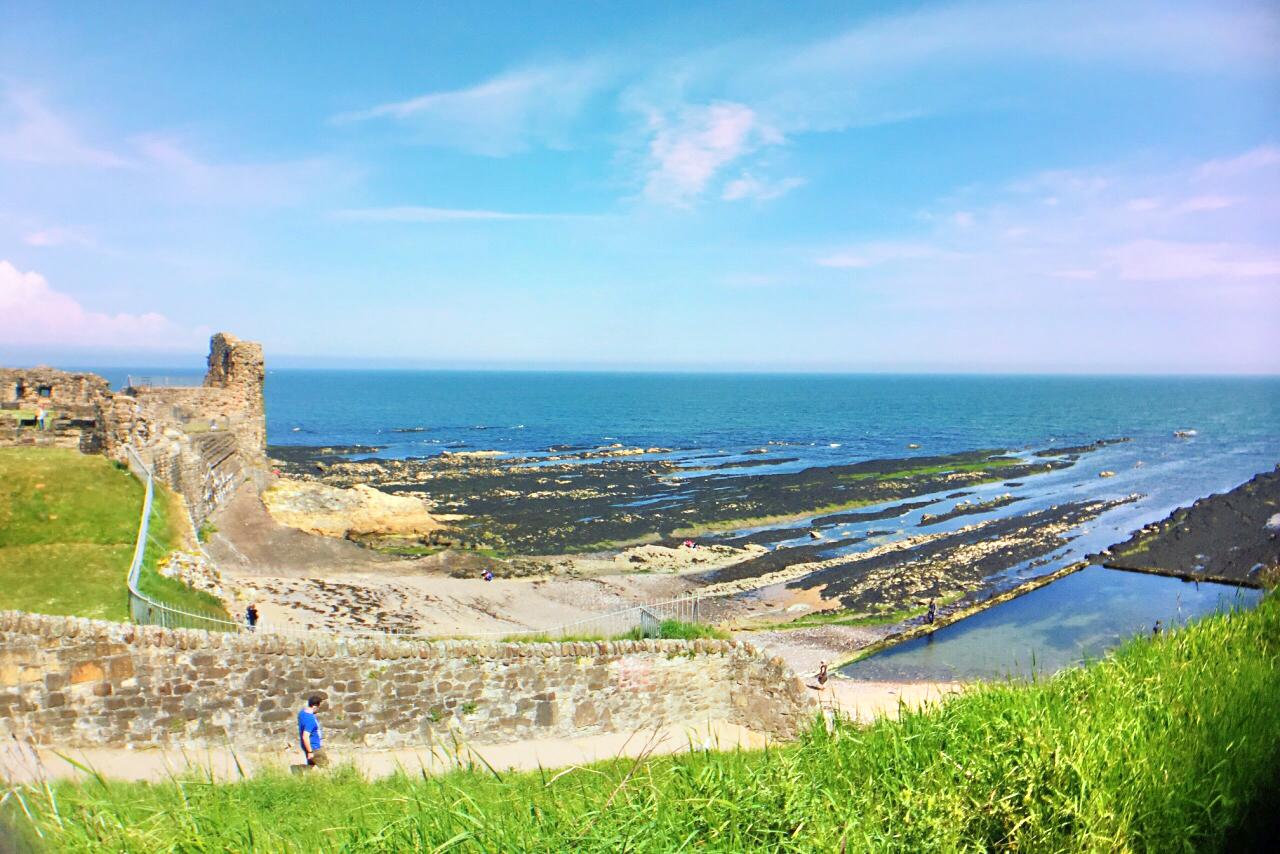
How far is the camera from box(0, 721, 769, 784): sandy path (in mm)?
9047

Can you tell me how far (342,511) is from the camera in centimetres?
3975

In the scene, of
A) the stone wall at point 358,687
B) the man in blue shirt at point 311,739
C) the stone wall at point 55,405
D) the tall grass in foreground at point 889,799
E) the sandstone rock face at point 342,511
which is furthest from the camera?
the sandstone rock face at point 342,511

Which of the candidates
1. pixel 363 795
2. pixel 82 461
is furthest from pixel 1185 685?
pixel 82 461

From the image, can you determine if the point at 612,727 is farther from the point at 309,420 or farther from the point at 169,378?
the point at 309,420

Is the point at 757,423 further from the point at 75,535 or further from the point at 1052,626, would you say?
the point at 75,535

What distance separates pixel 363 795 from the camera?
25.1 ft

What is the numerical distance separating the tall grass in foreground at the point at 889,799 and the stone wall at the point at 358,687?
13.3 ft

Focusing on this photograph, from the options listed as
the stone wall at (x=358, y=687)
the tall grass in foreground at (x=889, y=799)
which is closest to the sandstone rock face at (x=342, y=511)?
the stone wall at (x=358, y=687)

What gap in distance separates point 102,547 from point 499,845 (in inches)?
638

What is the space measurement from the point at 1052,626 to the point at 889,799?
2972 centimetres

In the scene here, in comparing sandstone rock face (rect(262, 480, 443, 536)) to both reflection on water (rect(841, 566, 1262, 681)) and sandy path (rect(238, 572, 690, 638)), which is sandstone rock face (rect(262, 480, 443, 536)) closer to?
sandy path (rect(238, 572, 690, 638))

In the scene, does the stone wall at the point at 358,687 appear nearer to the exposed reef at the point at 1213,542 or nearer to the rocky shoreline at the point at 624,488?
the rocky shoreline at the point at 624,488

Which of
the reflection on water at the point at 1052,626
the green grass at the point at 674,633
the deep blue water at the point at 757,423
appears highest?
the deep blue water at the point at 757,423

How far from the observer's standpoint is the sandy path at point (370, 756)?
9047 mm
